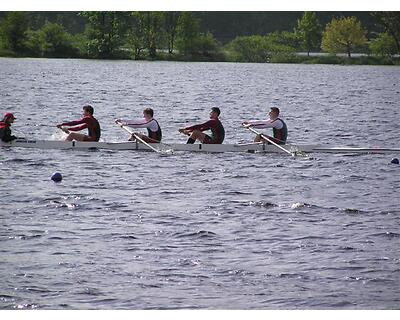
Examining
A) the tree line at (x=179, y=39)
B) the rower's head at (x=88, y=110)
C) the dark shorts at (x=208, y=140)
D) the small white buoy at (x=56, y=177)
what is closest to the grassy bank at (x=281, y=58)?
the tree line at (x=179, y=39)

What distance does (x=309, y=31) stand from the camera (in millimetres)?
8359

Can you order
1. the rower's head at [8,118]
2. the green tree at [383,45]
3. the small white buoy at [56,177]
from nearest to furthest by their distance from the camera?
the green tree at [383,45] < the small white buoy at [56,177] < the rower's head at [8,118]

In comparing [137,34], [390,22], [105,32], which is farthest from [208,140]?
[390,22]

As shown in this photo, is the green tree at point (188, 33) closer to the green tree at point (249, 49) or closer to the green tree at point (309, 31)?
the green tree at point (249, 49)

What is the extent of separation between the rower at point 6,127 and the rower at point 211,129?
1.99 meters

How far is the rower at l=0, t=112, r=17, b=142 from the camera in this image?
10098mm

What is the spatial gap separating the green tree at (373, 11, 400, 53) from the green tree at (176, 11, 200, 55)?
1.34 metres

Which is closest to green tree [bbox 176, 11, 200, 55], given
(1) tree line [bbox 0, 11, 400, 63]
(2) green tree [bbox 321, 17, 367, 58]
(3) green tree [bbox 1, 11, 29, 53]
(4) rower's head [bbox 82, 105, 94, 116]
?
(1) tree line [bbox 0, 11, 400, 63]

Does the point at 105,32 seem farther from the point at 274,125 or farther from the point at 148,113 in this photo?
the point at 274,125

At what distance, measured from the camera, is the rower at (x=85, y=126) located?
418 inches

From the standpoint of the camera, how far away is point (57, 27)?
820 cm

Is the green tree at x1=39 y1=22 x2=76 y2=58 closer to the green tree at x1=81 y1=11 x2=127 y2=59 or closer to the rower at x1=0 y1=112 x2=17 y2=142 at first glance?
the green tree at x1=81 y1=11 x2=127 y2=59

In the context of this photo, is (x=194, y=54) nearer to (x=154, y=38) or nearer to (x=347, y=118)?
(x=154, y=38)
